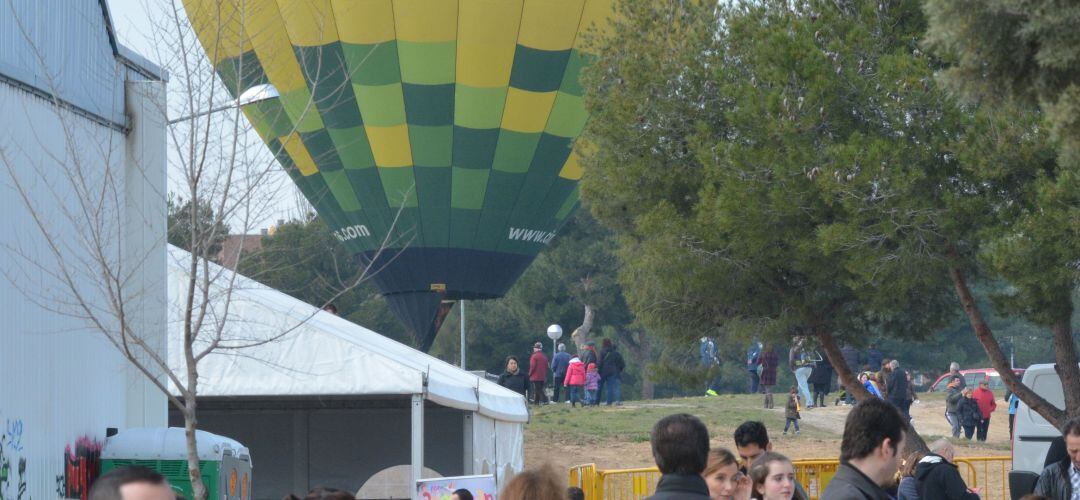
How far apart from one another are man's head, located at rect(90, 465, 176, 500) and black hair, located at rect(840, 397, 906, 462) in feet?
6.90

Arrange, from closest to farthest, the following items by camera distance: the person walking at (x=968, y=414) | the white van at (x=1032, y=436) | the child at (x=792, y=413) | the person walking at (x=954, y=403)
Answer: the white van at (x=1032, y=436)
the person walking at (x=968, y=414)
the child at (x=792, y=413)
the person walking at (x=954, y=403)

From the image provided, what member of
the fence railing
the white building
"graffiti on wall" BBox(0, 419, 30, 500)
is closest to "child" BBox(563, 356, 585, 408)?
the fence railing

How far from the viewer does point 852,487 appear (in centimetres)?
409

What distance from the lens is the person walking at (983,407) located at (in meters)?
21.5

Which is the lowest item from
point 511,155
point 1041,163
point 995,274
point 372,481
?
point 372,481

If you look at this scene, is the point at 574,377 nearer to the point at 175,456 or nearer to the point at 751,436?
the point at 175,456

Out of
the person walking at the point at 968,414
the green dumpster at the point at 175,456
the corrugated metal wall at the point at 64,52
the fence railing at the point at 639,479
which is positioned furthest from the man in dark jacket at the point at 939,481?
the person walking at the point at 968,414

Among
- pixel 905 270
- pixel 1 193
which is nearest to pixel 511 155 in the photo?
pixel 905 270

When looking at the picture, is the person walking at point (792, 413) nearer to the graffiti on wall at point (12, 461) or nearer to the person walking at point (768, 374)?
the person walking at point (768, 374)

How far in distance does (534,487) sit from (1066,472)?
4290 mm

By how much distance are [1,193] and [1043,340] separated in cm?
5244

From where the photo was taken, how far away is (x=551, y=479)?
4320mm

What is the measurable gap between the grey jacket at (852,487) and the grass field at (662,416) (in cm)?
1469

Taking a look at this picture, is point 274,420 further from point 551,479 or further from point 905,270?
point 551,479
